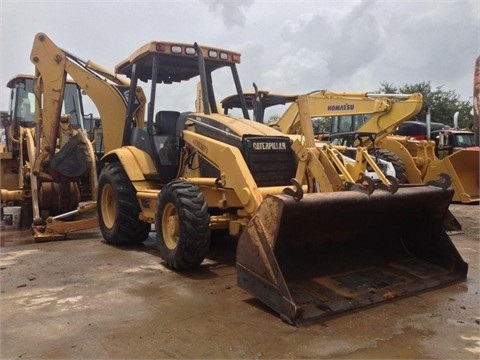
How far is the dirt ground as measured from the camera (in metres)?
3.18

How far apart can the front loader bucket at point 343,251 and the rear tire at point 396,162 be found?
6540 mm

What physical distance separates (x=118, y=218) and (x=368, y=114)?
804 cm

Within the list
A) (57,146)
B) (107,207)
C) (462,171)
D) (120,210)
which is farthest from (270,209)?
(462,171)

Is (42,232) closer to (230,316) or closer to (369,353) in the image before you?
(230,316)

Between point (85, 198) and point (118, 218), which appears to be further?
point (85, 198)

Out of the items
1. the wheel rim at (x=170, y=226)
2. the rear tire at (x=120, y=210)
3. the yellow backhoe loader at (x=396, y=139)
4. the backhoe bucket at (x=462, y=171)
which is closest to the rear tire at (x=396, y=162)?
the yellow backhoe loader at (x=396, y=139)

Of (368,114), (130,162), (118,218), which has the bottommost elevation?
(118,218)

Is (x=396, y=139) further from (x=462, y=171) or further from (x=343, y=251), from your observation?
(x=343, y=251)

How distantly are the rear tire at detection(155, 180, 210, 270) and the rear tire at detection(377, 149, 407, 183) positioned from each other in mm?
7429

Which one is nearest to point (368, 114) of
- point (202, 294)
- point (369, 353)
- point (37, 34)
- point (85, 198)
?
point (85, 198)

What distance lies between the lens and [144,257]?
604 cm

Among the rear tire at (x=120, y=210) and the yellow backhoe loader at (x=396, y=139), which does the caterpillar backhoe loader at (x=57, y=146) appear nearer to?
the rear tire at (x=120, y=210)

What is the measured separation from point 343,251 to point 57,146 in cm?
602

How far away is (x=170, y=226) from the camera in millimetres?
5172
